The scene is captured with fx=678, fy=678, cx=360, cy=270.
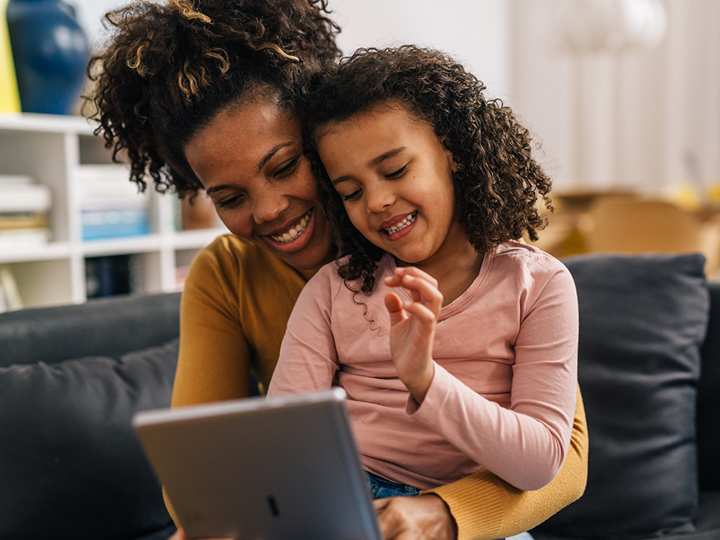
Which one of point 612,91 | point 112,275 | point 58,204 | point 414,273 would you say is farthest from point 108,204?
point 612,91

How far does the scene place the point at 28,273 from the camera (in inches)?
106

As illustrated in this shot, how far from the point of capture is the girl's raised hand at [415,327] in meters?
0.79

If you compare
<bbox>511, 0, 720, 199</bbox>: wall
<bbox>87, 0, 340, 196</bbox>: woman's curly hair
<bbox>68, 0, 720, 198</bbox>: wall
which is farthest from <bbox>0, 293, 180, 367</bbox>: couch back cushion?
<bbox>511, 0, 720, 199</bbox>: wall

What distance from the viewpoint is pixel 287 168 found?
43.9 inches

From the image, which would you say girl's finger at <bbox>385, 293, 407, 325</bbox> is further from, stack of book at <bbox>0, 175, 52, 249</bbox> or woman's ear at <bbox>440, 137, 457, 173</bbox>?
stack of book at <bbox>0, 175, 52, 249</bbox>

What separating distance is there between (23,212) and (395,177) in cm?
194

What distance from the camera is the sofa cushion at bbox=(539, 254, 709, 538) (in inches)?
55.3

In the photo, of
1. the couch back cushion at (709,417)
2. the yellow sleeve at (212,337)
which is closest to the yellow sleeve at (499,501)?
the yellow sleeve at (212,337)

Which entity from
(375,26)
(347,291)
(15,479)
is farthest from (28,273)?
(375,26)

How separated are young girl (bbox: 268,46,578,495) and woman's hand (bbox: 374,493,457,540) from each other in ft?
0.31

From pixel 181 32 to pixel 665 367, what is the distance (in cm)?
119

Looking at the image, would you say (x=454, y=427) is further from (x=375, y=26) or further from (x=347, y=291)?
(x=375, y=26)

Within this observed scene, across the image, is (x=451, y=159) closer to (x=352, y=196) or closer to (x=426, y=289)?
(x=352, y=196)

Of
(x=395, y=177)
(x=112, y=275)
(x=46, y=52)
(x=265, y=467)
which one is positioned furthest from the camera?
(x=112, y=275)
